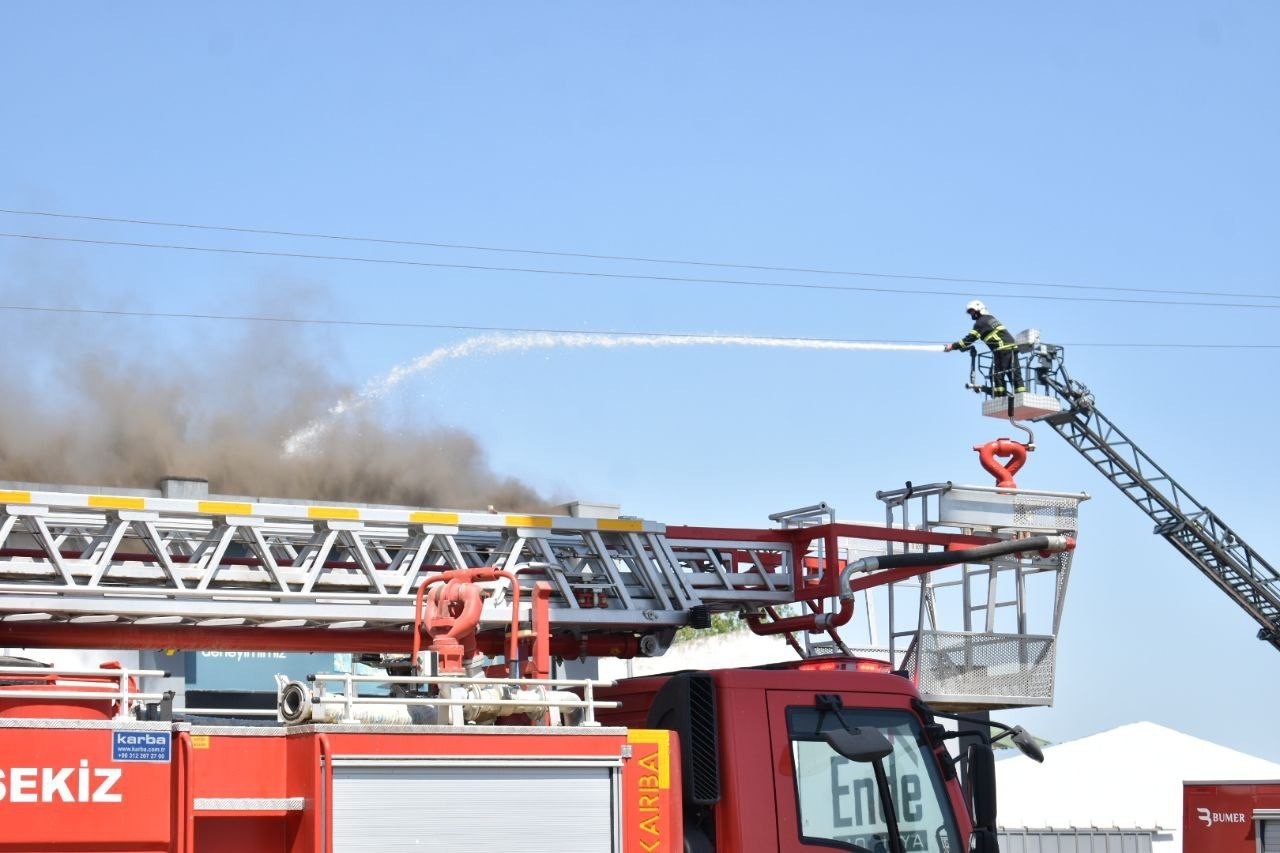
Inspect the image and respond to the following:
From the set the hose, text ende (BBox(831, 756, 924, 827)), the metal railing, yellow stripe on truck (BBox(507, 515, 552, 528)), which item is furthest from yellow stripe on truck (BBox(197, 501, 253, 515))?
text ende (BBox(831, 756, 924, 827))

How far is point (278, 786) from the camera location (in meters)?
6.75

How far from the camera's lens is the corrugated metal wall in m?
26.6

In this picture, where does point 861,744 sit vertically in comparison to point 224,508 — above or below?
below

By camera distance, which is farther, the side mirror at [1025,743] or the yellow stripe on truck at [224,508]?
the yellow stripe on truck at [224,508]

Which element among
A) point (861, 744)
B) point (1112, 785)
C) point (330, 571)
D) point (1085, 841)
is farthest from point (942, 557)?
point (1112, 785)

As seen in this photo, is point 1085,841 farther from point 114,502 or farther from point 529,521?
point 114,502

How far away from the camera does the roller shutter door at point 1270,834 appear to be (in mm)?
16031

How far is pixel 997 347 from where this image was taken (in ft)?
62.1

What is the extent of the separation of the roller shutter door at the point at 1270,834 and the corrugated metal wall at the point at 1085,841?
1066cm

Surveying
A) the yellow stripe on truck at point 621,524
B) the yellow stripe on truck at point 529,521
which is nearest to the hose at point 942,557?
the yellow stripe on truck at point 621,524

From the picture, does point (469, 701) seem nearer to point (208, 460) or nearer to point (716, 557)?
point (716, 557)

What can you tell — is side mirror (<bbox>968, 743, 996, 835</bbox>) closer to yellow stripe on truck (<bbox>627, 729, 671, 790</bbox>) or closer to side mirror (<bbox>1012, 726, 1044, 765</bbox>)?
side mirror (<bbox>1012, 726, 1044, 765</bbox>)

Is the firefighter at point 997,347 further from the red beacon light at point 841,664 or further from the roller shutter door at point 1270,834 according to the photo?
the red beacon light at point 841,664

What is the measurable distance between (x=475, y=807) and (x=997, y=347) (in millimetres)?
13160
